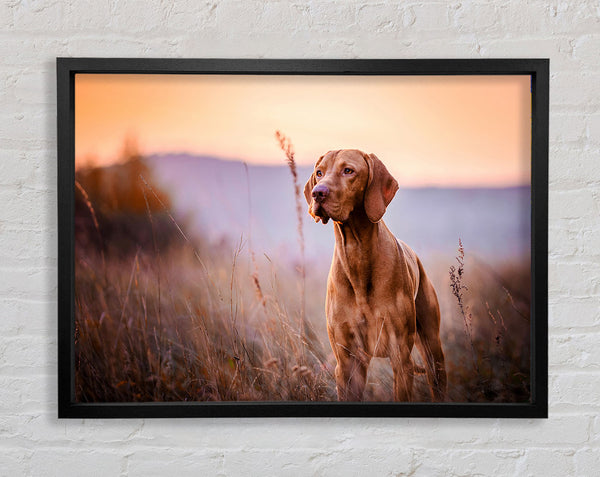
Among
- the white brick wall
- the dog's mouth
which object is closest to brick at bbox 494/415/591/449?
the white brick wall

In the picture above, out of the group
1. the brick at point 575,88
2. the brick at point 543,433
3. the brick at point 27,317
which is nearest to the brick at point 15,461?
the brick at point 27,317

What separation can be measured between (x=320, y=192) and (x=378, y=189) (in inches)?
5.8

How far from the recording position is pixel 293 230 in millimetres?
1264

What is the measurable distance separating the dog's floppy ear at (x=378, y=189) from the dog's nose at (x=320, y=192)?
104 millimetres

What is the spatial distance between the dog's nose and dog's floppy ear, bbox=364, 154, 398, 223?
4.1 inches

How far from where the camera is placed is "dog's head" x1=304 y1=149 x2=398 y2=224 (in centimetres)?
125

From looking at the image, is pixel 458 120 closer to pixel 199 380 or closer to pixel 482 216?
pixel 482 216

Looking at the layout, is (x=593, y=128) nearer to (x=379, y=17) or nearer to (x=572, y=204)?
(x=572, y=204)

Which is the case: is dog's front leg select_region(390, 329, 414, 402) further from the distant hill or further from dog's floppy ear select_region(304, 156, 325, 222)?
dog's floppy ear select_region(304, 156, 325, 222)

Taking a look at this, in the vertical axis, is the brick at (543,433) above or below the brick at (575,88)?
below

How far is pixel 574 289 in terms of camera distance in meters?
1.25

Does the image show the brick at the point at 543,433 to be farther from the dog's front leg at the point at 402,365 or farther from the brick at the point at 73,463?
the brick at the point at 73,463

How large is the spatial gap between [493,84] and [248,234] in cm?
74

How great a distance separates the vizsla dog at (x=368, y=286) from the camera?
1253mm
